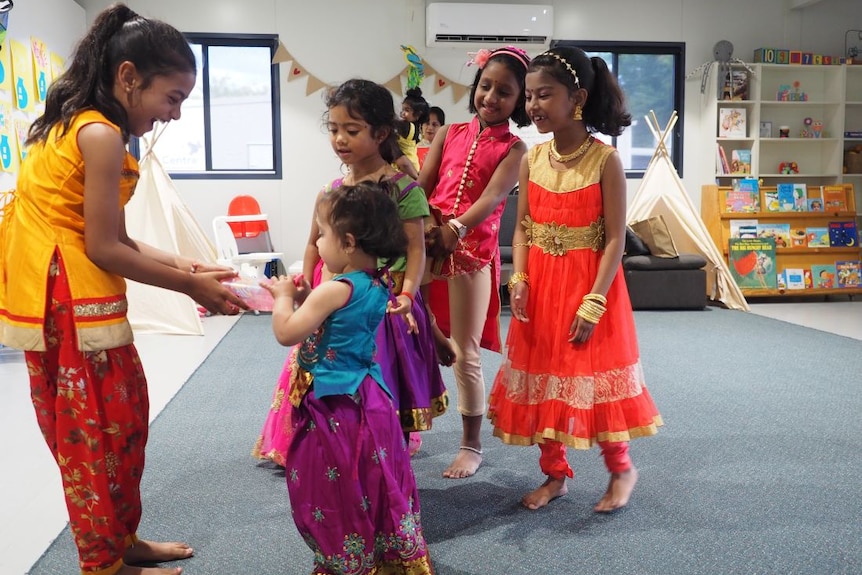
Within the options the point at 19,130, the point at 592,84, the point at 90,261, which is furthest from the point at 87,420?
the point at 19,130

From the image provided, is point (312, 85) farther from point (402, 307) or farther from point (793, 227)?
point (402, 307)

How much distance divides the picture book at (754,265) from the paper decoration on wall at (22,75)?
560 cm

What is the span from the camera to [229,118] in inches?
280

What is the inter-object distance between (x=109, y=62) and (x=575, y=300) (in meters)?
1.22

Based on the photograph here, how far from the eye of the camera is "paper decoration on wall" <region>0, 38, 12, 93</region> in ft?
14.7

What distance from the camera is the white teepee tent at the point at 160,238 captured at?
4.96 meters

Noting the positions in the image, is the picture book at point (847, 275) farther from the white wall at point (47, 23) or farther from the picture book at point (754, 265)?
the white wall at point (47, 23)

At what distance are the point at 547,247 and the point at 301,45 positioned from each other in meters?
5.32

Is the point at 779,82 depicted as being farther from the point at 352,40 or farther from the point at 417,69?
the point at 352,40

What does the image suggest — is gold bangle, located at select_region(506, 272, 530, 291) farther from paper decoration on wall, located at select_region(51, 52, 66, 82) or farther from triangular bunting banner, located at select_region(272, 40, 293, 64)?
triangular bunting banner, located at select_region(272, 40, 293, 64)

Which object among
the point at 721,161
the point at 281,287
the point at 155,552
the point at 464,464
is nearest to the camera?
the point at 281,287

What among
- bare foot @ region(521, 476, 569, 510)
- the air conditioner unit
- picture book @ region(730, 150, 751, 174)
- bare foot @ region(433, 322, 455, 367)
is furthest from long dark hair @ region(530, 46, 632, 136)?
picture book @ region(730, 150, 751, 174)

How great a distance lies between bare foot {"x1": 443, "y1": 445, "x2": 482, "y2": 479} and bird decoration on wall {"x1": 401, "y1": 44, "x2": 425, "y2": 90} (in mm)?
4459

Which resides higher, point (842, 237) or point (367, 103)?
point (367, 103)
